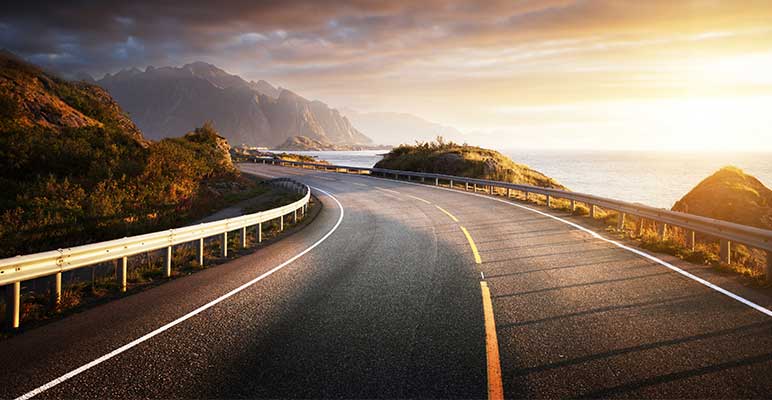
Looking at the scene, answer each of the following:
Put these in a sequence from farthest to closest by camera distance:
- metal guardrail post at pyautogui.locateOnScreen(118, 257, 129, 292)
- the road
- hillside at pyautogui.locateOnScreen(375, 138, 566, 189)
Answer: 1. hillside at pyautogui.locateOnScreen(375, 138, 566, 189)
2. metal guardrail post at pyautogui.locateOnScreen(118, 257, 129, 292)
3. the road

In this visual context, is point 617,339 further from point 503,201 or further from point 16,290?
point 503,201

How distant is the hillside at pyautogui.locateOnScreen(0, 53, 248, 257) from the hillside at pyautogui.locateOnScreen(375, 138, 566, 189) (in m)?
19.3

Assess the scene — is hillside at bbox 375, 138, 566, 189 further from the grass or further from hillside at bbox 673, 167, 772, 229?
the grass

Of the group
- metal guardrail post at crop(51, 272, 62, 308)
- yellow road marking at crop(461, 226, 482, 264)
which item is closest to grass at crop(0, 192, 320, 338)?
metal guardrail post at crop(51, 272, 62, 308)

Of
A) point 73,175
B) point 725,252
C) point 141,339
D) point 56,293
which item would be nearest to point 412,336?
point 141,339

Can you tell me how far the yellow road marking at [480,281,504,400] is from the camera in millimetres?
3621

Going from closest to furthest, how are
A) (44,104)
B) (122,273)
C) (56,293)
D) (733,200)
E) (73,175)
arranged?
(56,293), (122,273), (733,200), (73,175), (44,104)

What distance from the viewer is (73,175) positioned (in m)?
17.5

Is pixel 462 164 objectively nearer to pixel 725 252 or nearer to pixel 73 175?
pixel 73 175

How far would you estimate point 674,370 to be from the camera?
402cm

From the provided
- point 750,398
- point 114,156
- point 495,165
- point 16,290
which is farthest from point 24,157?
point 495,165

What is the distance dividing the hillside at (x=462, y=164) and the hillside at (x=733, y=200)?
51.9ft

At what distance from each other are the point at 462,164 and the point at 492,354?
33.7 meters

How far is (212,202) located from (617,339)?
2206 centimetres
